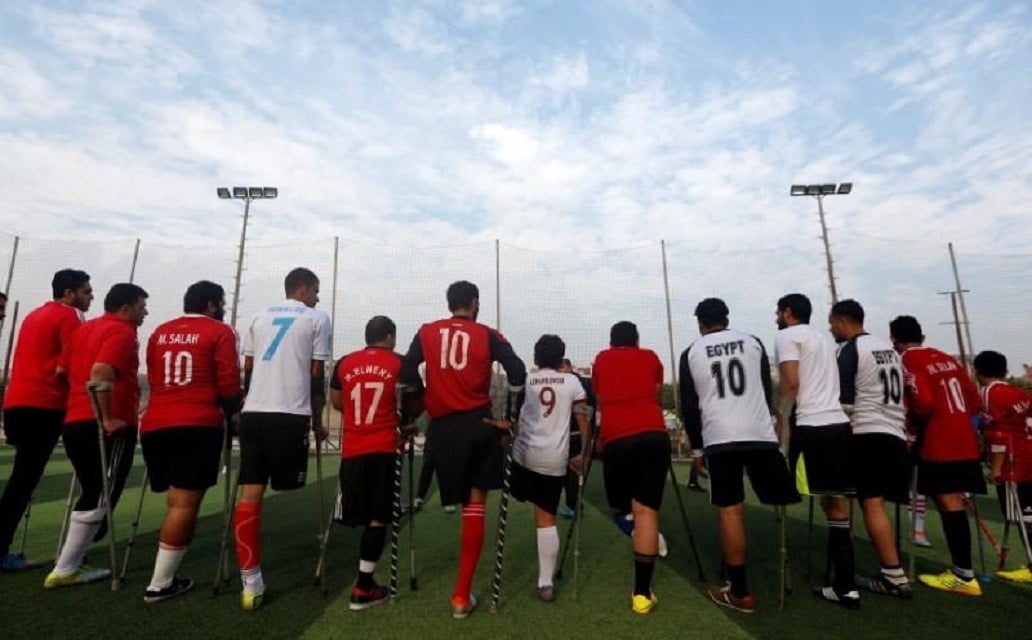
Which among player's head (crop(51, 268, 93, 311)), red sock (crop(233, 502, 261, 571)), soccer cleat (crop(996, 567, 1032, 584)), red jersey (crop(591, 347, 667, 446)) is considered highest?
player's head (crop(51, 268, 93, 311))

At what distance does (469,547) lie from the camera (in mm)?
3254

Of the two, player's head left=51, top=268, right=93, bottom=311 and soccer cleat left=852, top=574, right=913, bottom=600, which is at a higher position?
player's head left=51, top=268, right=93, bottom=311

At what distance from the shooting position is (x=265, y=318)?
3.63 meters

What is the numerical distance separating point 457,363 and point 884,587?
3.33 metres

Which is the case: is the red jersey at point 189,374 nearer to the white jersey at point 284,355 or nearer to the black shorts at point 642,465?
the white jersey at point 284,355

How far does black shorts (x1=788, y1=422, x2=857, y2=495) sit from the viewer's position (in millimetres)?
3516

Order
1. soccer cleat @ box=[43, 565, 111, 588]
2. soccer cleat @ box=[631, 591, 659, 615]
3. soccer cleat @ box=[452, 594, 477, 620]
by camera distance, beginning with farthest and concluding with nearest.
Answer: soccer cleat @ box=[43, 565, 111, 588]
soccer cleat @ box=[631, 591, 659, 615]
soccer cleat @ box=[452, 594, 477, 620]

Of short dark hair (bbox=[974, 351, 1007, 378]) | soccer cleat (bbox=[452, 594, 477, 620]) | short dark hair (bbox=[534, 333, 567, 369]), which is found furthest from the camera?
short dark hair (bbox=[974, 351, 1007, 378])

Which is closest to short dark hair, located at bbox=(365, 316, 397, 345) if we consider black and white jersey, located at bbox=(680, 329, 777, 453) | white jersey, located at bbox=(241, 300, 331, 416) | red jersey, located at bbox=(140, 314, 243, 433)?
white jersey, located at bbox=(241, 300, 331, 416)

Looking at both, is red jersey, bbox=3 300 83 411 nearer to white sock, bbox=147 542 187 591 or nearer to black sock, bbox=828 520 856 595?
white sock, bbox=147 542 187 591

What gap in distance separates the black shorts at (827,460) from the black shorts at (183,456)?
3.86 meters

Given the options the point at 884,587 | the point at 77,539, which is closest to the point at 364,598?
the point at 77,539

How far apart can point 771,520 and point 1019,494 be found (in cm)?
218

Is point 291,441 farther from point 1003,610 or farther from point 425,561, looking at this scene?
point 1003,610
